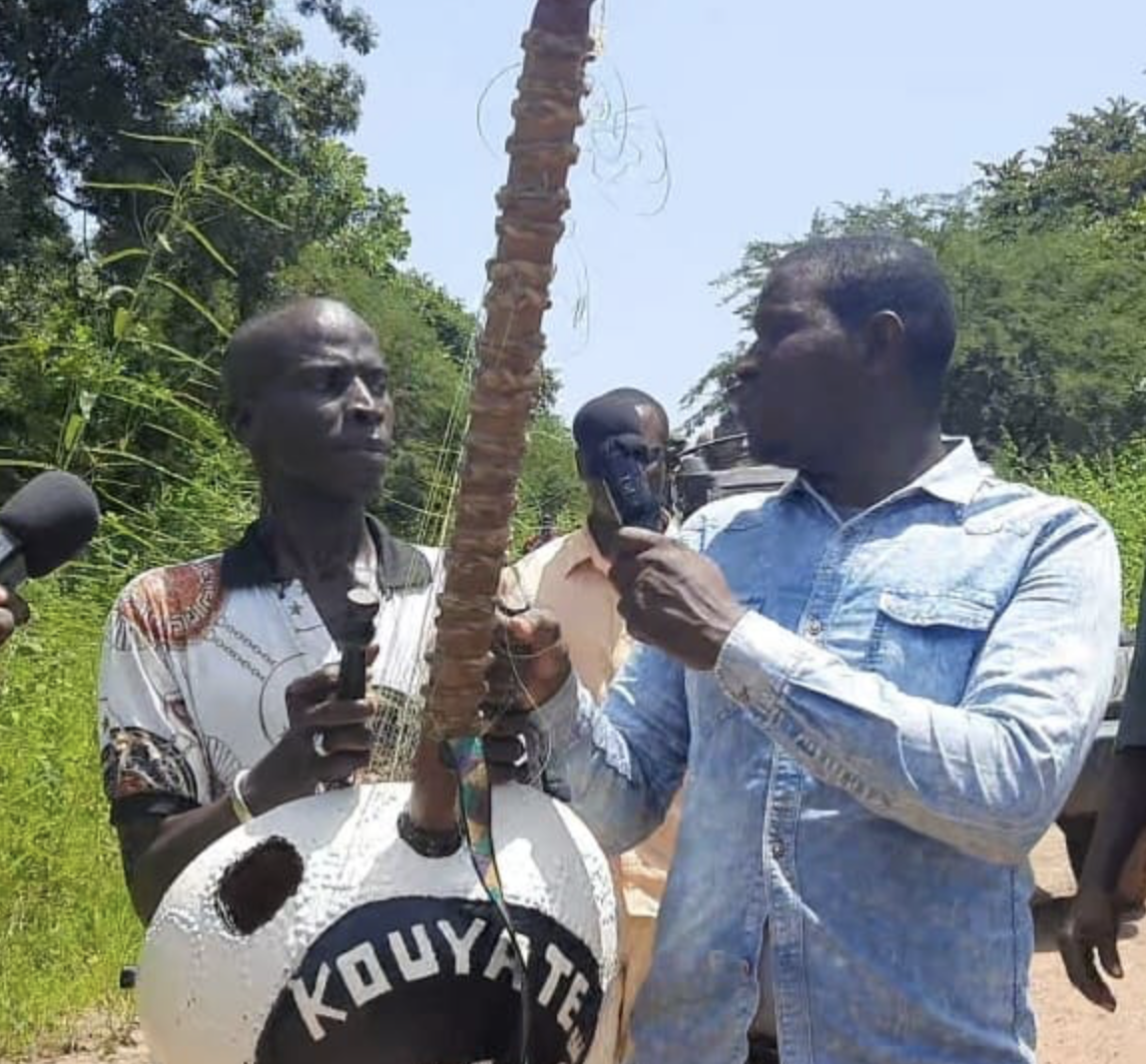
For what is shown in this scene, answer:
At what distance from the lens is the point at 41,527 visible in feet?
7.19

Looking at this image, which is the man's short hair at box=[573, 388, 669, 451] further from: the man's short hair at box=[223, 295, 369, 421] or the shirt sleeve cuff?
the shirt sleeve cuff

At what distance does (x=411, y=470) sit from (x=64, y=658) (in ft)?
12.7

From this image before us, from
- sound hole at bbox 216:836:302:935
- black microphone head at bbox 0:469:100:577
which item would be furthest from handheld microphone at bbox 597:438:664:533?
black microphone head at bbox 0:469:100:577

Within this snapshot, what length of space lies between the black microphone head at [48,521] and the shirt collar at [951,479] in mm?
912

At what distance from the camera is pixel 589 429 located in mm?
3039

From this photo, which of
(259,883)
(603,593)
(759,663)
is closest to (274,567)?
(259,883)

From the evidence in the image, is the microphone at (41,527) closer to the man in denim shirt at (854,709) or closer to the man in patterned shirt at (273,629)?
the man in patterned shirt at (273,629)

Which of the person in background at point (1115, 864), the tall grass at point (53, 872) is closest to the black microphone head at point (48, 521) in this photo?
the person in background at point (1115, 864)

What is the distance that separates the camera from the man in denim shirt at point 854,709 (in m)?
1.84

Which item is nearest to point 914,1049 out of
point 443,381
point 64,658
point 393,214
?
point 443,381

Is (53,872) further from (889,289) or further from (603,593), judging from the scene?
(889,289)

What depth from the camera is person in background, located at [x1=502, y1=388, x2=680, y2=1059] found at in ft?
9.87

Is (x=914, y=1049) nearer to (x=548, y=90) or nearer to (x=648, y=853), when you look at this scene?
(x=548, y=90)

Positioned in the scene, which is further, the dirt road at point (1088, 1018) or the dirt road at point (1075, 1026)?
the dirt road at point (1088, 1018)
